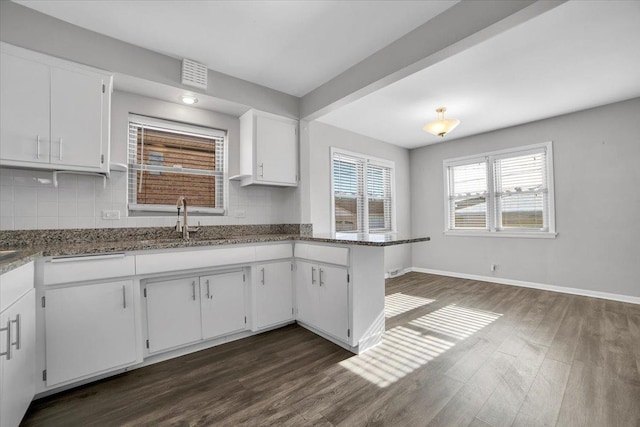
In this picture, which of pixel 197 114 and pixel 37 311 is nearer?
pixel 37 311

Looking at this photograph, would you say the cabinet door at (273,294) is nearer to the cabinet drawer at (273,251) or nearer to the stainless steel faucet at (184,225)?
the cabinet drawer at (273,251)

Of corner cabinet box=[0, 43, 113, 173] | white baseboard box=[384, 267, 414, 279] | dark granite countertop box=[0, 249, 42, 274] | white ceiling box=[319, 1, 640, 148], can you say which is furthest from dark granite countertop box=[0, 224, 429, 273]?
white baseboard box=[384, 267, 414, 279]

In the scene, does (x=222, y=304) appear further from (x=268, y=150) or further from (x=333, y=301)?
(x=268, y=150)

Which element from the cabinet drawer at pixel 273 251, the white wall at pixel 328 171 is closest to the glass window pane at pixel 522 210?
the white wall at pixel 328 171

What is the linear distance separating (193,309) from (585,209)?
5407 millimetres

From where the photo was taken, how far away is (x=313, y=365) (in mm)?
2219

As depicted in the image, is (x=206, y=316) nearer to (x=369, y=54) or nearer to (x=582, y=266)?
(x=369, y=54)

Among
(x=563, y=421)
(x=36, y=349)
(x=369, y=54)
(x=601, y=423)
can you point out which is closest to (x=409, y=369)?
(x=563, y=421)

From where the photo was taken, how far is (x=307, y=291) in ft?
9.37

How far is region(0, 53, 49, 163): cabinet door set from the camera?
1.89 metres

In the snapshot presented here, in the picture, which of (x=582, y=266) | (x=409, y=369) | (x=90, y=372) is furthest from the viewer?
(x=582, y=266)

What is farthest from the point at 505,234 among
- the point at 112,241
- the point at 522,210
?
the point at 112,241

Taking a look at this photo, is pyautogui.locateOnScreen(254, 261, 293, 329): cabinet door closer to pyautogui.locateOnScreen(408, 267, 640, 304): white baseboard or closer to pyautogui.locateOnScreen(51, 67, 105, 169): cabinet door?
pyautogui.locateOnScreen(51, 67, 105, 169): cabinet door

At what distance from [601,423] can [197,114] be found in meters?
4.10
